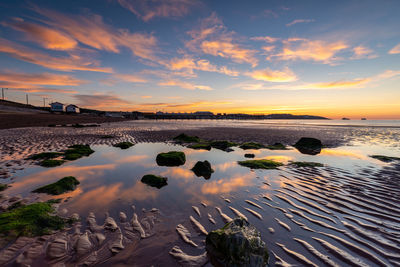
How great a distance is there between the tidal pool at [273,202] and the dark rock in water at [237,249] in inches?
13.4

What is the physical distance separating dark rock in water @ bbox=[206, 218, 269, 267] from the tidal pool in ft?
1.12

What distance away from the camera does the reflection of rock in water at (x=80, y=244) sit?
3383 mm

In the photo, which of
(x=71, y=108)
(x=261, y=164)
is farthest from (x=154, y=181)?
(x=71, y=108)

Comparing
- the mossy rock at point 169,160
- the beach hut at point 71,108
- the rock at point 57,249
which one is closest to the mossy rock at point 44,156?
the mossy rock at point 169,160

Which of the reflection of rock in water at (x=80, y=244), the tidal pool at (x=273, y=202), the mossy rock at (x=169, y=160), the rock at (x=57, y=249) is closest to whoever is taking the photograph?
the reflection of rock in water at (x=80, y=244)

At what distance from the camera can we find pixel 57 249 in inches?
144

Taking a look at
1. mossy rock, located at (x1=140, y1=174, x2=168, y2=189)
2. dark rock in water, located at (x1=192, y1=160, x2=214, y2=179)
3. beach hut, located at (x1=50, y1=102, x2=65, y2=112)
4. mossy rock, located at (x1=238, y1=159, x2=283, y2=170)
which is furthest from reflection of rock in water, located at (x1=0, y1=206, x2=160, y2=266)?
beach hut, located at (x1=50, y1=102, x2=65, y2=112)

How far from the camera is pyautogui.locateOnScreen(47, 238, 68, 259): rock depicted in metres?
3.48

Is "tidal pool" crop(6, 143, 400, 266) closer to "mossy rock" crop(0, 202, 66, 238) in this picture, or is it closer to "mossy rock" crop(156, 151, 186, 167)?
"mossy rock" crop(0, 202, 66, 238)

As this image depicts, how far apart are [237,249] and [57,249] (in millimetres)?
3589

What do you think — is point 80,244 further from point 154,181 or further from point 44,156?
point 44,156

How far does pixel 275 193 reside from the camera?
22.3ft

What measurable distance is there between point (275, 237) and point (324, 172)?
7184 mm

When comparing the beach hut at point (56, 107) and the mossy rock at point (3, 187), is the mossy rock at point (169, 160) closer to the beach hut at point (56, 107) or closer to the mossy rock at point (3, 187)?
the mossy rock at point (3, 187)
